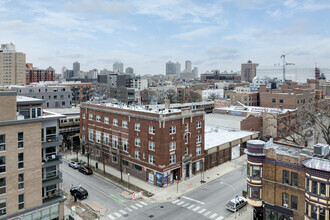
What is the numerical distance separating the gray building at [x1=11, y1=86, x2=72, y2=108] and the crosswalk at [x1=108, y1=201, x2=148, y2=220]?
66.8 m

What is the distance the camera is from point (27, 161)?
2969 centimetres

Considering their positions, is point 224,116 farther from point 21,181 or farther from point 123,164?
point 21,181

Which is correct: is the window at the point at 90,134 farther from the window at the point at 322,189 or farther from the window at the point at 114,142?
the window at the point at 322,189

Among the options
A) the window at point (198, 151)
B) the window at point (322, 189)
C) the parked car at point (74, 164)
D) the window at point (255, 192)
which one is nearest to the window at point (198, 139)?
the window at point (198, 151)

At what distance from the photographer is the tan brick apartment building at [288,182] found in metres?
27.2

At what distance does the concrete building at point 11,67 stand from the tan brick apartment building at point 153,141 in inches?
5759

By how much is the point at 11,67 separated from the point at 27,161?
172m

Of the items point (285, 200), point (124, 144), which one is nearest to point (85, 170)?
point (124, 144)

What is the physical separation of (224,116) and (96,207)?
53295mm

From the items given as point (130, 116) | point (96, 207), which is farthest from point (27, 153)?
point (130, 116)

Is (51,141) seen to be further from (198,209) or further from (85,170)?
(198,209)

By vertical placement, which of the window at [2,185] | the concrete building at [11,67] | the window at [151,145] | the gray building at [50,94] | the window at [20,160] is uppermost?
the concrete building at [11,67]

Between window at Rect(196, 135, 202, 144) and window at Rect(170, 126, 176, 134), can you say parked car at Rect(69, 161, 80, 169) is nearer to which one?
window at Rect(170, 126, 176, 134)

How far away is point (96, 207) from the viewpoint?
129ft
